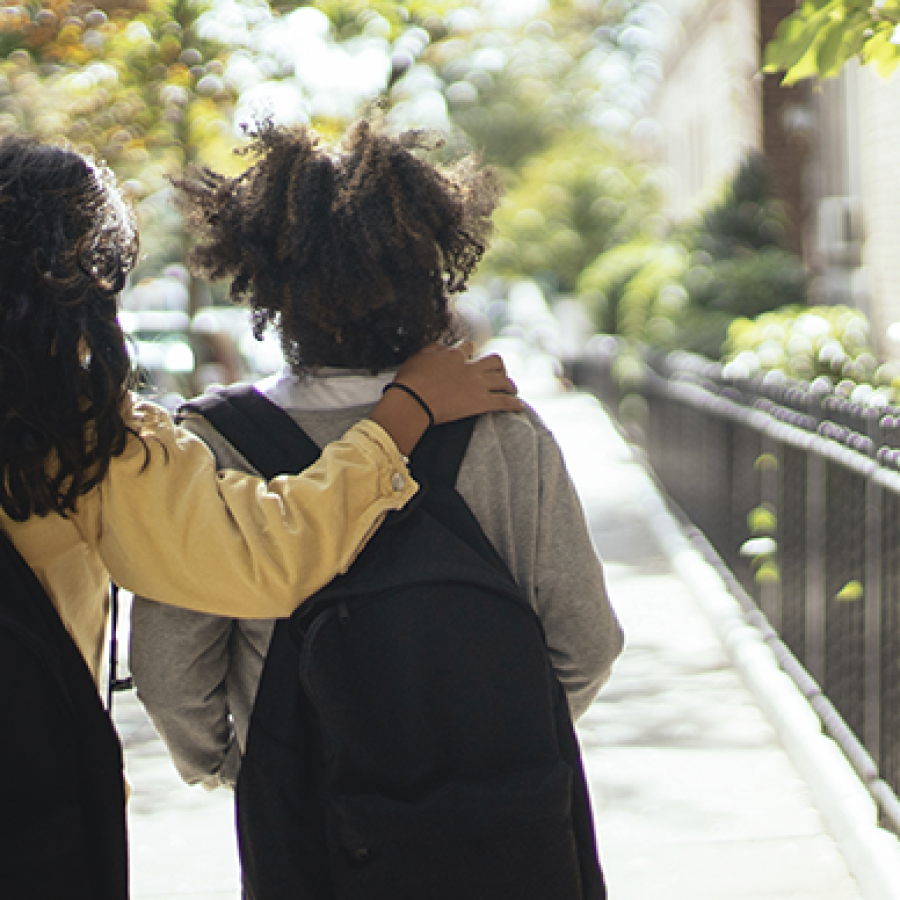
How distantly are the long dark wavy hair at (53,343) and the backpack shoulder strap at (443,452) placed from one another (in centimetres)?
48

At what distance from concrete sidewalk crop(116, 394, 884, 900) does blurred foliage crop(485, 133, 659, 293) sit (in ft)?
92.7

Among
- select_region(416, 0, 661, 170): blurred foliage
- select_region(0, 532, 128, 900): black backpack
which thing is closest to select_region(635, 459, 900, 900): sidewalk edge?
select_region(0, 532, 128, 900): black backpack

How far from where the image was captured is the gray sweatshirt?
6.79 ft

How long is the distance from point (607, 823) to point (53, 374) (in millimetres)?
2852

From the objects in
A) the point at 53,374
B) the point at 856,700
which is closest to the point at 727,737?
the point at 856,700

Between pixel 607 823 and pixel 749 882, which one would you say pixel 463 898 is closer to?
pixel 749 882

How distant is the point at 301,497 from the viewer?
1.89 m

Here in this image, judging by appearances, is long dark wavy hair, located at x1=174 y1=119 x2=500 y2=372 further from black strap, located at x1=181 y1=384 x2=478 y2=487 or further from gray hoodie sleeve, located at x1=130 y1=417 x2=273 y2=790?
gray hoodie sleeve, located at x1=130 y1=417 x2=273 y2=790

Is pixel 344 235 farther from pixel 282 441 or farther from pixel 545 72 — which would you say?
pixel 545 72

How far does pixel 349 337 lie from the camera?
82.6 inches

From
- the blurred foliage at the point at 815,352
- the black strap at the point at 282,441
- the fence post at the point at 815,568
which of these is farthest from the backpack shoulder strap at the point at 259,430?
the blurred foliage at the point at 815,352

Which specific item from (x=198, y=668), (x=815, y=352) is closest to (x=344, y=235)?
(x=198, y=668)

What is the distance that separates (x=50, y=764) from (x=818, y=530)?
3.57 metres

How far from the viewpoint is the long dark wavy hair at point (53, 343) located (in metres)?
1.78
